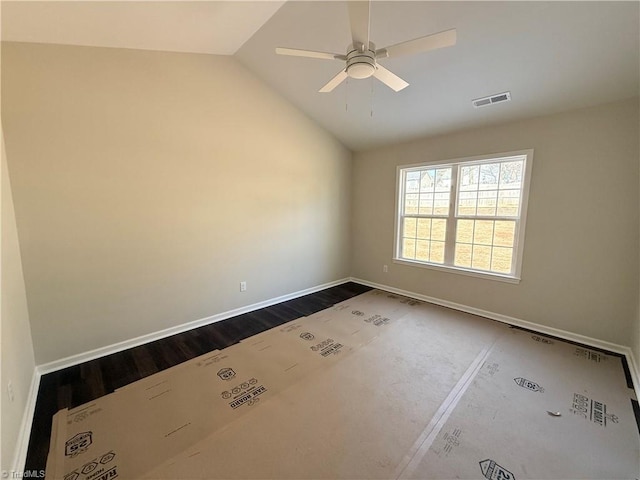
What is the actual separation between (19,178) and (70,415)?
188cm

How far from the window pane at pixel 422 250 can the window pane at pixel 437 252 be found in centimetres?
8

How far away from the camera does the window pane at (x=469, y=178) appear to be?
3.55 metres

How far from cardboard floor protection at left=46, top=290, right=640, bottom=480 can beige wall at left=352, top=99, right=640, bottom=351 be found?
18.0 inches

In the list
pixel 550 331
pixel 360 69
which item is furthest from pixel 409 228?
pixel 360 69

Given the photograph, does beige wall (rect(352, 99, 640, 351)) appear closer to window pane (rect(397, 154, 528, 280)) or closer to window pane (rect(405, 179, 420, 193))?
window pane (rect(397, 154, 528, 280))

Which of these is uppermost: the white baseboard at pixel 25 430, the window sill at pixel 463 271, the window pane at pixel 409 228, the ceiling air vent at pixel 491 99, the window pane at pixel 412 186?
the ceiling air vent at pixel 491 99

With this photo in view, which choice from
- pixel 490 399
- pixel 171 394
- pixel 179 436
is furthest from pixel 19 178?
pixel 490 399

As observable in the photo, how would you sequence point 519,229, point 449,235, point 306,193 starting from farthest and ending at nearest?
1. point 306,193
2. point 449,235
3. point 519,229

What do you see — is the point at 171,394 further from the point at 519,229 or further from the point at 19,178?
the point at 519,229

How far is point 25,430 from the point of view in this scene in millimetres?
1658

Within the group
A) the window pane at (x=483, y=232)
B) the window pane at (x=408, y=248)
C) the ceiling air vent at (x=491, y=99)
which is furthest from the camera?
the window pane at (x=408, y=248)

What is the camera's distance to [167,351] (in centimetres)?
265

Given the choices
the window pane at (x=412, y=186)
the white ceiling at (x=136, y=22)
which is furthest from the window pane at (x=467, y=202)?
the white ceiling at (x=136, y=22)

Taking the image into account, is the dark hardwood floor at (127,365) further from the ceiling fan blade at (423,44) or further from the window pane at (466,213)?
the ceiling fan blade at (423,44)
